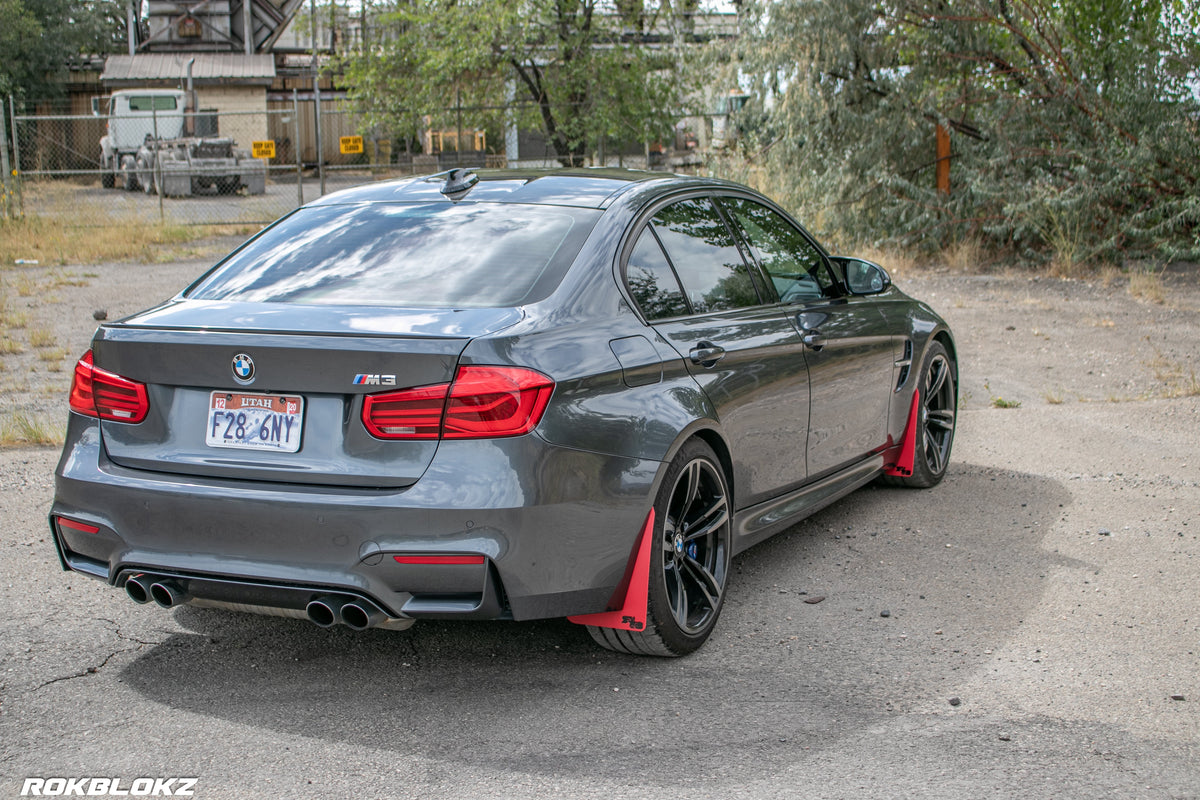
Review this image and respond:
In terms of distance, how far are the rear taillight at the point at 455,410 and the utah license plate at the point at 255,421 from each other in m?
0.23

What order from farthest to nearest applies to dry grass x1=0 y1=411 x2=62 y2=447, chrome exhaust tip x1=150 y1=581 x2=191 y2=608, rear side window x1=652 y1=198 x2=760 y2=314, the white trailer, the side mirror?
the white trailer → dry grass x1=0 y1=411 x2=62 y2=447 → the side mirror → rear side window x1=652 y1=198 x2=760 y2=314 → chrome exhaust tip x1=150 y1=581 x2=191 y2=608

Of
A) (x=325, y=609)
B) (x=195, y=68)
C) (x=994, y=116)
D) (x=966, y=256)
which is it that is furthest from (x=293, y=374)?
(x=195, y=68)

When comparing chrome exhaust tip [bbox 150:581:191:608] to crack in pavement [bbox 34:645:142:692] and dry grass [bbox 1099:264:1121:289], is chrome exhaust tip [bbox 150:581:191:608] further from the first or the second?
dry grass [bbox 1099:264:1121:289]

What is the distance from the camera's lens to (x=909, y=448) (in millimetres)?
6188

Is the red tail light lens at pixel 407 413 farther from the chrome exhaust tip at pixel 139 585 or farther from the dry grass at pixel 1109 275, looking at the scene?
the dry grass at pixel 1109 275

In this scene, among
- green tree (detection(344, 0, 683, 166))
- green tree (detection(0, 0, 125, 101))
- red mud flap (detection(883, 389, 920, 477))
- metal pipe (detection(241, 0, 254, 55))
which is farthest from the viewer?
metal pipe (detection(241, 0, 254, 55))

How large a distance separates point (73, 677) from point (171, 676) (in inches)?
12.3

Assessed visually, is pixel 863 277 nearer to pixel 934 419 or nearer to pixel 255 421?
pixel 934 419

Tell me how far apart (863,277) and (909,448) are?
1.07 metres

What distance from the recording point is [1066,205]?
46.8 feet

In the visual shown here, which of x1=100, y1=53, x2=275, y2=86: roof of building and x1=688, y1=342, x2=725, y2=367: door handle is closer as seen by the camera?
x1=688, y1=342, x2=725, y2=367: door handle

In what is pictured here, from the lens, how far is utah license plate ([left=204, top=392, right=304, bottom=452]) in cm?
348

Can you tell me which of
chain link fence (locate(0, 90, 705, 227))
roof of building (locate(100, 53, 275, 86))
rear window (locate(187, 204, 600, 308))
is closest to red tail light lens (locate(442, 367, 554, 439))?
rear window (locate(187, 204, 600, 308))

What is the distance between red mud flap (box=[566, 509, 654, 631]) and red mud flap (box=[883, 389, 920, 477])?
2748mm
